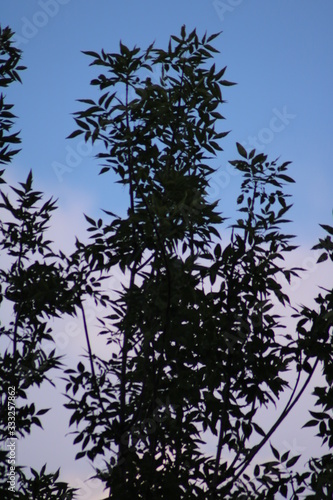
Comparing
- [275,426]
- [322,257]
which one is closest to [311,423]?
[275,426]

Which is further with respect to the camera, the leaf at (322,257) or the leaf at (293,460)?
the leaf at (293,460)

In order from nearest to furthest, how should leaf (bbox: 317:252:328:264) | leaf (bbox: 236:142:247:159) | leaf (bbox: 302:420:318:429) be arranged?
leaf (bbox: 317:252:328:264) < leaf (bbox: 302:420:318:429) < leaf (bbox: 236:142:247:159)

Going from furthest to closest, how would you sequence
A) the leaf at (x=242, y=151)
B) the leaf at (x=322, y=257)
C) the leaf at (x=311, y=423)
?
the leaf at (x=242, y=151), the leaf at (x=311, y=423), the leaf at (x=322, y=257)

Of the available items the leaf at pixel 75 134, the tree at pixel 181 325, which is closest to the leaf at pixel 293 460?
the tree at pixel 181 325

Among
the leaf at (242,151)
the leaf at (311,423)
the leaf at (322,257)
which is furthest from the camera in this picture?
the leaf at (242,151)

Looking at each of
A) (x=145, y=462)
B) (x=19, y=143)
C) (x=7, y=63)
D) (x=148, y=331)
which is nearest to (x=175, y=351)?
(x=148, y=331)

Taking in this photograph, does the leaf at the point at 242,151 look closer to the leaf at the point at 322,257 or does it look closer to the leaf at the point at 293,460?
the leaf at the point at 322,257

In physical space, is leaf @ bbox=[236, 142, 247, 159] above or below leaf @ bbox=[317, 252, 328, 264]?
above

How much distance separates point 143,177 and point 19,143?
1.12 meters

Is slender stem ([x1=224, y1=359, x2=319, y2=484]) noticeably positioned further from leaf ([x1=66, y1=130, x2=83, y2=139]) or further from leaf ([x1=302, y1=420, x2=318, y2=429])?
leaf ([x1=66, y1=130, x2=83, y2=139])

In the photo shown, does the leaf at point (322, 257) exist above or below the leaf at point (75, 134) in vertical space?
below

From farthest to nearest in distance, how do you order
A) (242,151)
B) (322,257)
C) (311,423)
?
1. (242,151)
2. (311,423)
3. (322,257)

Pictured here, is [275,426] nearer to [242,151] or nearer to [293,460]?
[293,460]

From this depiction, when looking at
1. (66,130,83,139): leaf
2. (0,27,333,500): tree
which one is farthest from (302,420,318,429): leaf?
(66,130,83,139): leaf
